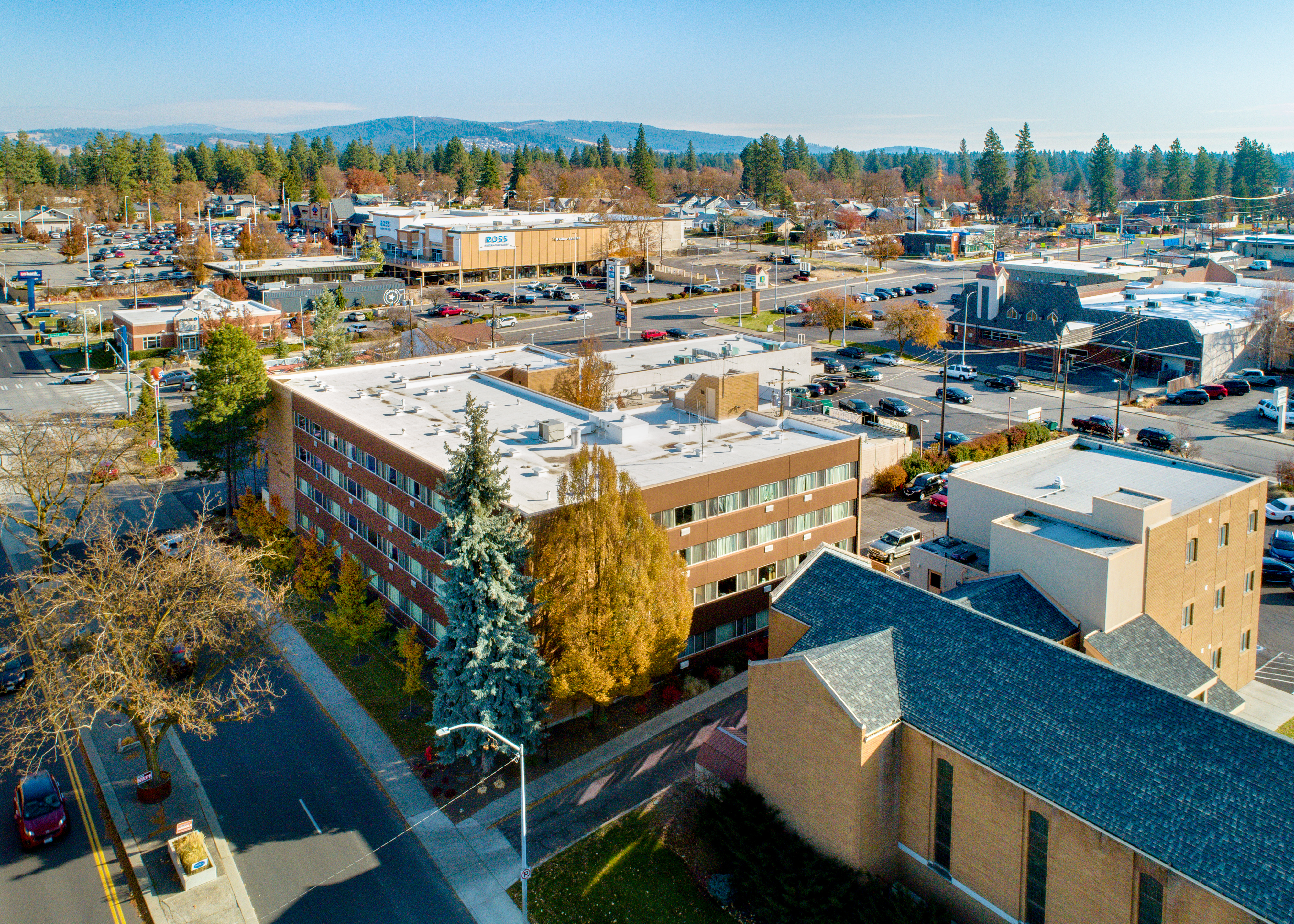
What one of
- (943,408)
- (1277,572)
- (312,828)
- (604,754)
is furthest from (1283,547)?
(312,828)

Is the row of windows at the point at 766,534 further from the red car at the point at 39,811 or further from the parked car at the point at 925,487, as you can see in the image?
the red car at the point at 39,811

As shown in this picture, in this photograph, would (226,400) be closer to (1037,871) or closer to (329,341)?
(329,341)

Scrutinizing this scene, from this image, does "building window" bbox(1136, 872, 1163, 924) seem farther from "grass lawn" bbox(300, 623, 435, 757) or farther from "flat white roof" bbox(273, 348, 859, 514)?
"grass lawn" bbox(300, 623, 435, 757)

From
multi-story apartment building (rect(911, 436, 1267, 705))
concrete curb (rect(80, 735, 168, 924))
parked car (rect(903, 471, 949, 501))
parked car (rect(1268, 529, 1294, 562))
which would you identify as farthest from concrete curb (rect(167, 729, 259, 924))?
parked car (rect(1268, 529, 1294, 562))

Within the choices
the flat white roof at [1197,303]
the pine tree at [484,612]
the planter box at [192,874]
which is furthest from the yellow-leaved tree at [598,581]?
the flat white roof at [1197,303]

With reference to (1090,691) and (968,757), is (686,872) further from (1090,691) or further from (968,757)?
(1090,691)

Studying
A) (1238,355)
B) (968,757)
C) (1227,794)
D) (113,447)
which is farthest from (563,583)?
(1238,355)
